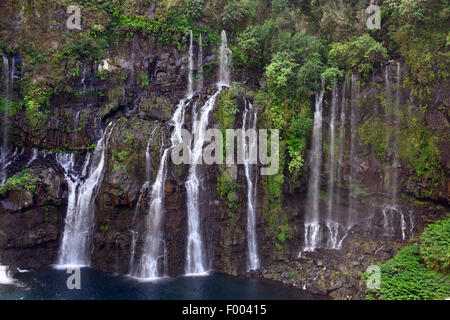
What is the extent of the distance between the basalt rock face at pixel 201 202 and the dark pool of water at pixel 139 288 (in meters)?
0.74

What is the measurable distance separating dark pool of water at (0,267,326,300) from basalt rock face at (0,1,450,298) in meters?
0.74

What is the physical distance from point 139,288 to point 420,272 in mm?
10243

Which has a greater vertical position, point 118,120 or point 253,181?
point 118,120

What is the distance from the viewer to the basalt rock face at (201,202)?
14.7m

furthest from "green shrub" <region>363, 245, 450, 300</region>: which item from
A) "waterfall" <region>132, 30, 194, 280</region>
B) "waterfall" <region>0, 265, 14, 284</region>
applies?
"waterfall" <region>0, 265, 14, 284</region>

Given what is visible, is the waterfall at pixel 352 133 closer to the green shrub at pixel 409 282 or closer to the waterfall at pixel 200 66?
the green shrub at pixel 409 282

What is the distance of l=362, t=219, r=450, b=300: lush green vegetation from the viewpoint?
10.6m

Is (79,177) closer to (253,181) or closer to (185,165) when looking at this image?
(185,165)

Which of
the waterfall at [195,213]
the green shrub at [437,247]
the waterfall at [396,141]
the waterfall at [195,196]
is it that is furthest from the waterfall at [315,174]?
the waterfall at [195,213]

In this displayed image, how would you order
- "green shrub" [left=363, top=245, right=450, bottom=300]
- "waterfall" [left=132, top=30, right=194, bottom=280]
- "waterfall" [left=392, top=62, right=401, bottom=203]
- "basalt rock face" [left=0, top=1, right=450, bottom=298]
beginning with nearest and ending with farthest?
1. "green shrub" [left=363, top=245, right=450, bottom=300]
2. "waterfall" [left=132, top=30, right=194, bottom=280]
3. "basalt rock face" [left=0, top=1, right=450, bottom=298]
4. "waterfall" [left=392, top=62, right=401, bottom=203]

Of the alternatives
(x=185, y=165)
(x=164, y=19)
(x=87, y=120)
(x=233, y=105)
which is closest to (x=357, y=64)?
(x=233, y=105)

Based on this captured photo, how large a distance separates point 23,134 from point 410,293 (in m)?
17.8

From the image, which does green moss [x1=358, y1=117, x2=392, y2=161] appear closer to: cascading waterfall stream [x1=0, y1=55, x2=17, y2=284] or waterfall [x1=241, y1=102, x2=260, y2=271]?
waterfall [x1=241, y1=102, x2=260, y2=271]

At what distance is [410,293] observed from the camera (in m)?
10.7
